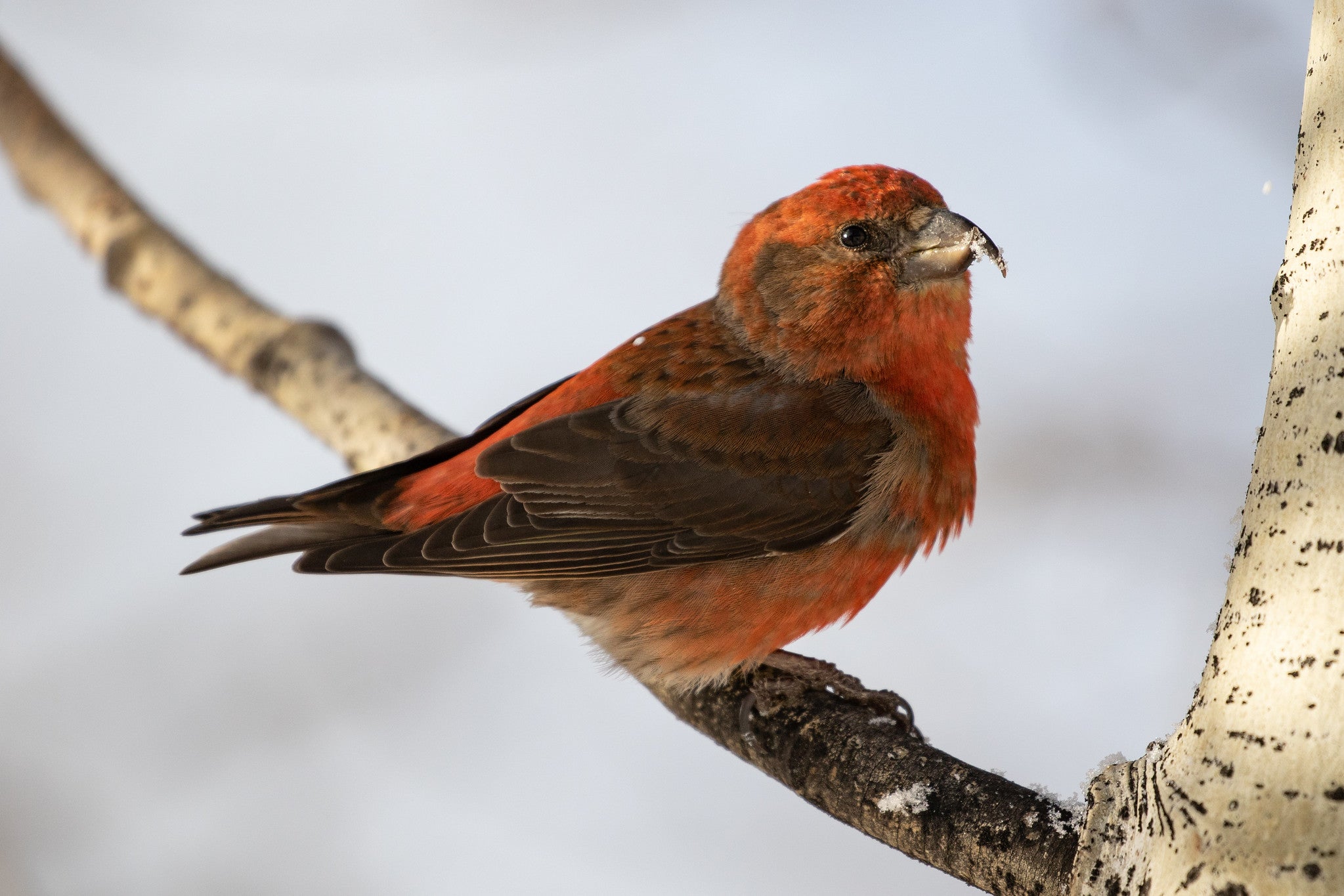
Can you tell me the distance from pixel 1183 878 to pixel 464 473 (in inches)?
106

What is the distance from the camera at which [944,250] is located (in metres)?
3.81

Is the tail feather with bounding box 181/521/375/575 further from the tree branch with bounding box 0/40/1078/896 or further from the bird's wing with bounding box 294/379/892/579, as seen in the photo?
the tree branch with bounding box 0/40/1078/896

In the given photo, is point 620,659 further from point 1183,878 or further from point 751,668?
point 1183,878

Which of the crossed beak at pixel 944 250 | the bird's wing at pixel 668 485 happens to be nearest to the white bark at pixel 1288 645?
the crossed beak at pixel 944 250

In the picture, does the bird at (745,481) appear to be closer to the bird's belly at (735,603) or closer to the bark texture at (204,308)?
the bird's belly at (735,603)

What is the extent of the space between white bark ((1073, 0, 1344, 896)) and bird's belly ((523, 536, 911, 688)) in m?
1.74

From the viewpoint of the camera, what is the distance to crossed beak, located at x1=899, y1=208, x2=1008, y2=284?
3732 millimetres

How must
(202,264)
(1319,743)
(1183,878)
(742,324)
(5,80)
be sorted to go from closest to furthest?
(1319,743)
(1183,878)
(742,324)
(202,264)
(5,80)

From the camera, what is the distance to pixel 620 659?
411 cm

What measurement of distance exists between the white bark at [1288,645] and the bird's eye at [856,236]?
1836 millimetres

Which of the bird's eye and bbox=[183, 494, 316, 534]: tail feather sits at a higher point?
the bird's eye

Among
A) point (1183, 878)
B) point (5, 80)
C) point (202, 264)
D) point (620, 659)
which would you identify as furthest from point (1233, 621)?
point (5, 80)

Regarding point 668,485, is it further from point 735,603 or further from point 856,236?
point 856,236

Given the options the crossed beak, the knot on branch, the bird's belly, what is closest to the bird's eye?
the crossed beak
